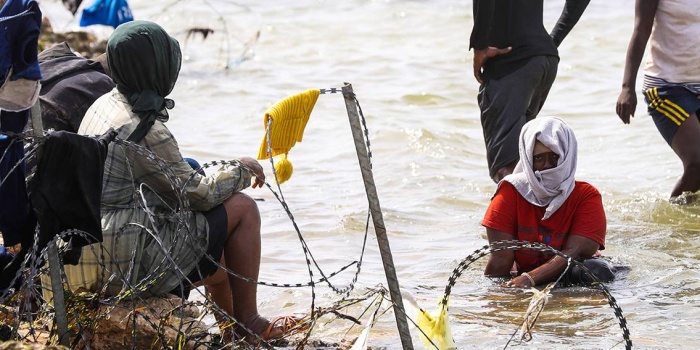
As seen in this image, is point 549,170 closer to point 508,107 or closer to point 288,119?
point 508,107

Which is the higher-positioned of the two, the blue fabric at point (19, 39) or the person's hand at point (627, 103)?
the blue fabric at point (19, 39)

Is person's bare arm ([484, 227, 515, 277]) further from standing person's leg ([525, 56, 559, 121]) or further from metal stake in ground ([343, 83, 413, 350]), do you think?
metal stake in ground ([343, 83, 413, 350])

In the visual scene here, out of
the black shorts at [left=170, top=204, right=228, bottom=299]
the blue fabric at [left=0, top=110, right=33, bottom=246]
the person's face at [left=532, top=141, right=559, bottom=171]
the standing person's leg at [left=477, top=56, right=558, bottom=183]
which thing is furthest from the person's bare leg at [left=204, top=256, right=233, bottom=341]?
the standing person's leg at [left=477, top=56, right=558, bottom=183]

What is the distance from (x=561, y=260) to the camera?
5016 millimetres

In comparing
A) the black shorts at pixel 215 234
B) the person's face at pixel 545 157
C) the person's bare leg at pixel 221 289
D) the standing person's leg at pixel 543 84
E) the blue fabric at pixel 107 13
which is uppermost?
the standing person's leg at pixel 543 84

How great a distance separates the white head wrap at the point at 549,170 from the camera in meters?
4.92

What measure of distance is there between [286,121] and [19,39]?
3.16 ft

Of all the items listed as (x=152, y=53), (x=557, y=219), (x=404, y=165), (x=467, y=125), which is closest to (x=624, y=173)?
(x=404, y=165)

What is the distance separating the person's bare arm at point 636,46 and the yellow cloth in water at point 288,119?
2.77 meters

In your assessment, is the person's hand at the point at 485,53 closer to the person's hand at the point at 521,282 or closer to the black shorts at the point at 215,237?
the person's hand at the point at 521,282

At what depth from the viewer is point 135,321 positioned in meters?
3.78

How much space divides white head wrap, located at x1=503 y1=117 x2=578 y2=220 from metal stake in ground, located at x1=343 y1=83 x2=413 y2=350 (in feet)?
5.29

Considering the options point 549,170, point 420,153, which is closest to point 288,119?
point 549,170

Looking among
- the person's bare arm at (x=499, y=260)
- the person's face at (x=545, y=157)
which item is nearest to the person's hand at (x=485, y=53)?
the person's face at (x=545, y=157)
